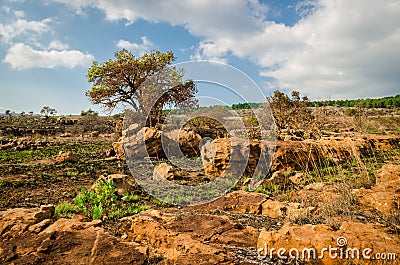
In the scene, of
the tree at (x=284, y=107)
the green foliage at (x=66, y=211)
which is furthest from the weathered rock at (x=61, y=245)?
the tree at (x=284, y=107)

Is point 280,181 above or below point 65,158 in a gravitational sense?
below

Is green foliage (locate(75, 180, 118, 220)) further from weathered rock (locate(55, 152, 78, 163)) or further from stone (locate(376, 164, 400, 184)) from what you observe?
weathered rock (locate(55, 152, 78, 163))

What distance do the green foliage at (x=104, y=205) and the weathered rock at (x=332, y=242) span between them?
276cm

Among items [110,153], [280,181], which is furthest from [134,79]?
[280,181]

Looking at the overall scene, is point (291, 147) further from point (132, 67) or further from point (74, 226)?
point (132, 67)

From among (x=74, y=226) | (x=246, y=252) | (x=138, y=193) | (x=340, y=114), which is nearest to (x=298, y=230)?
(x=246, y=252)

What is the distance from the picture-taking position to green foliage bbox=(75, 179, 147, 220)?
15.2 feet

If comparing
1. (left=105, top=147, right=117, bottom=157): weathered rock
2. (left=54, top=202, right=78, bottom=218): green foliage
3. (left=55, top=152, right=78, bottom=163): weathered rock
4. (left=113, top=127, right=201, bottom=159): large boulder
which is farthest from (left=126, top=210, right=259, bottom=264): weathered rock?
(left=105, top=147, right=117, bottom=157): weathered rock

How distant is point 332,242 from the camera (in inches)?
97.3

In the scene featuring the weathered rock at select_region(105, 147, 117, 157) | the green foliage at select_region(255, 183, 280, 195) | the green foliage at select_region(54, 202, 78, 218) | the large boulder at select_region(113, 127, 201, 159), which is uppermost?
the large boulder at select_region(113, 127, 201, 159)

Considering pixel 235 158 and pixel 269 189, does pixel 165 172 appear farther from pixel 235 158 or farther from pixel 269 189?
pixel 269 189

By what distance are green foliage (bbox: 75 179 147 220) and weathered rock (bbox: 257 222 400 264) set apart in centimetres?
276

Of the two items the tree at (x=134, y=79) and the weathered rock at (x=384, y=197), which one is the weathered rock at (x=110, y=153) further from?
the weathered rock at (x=384, y=197)

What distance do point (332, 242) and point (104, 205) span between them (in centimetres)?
375
